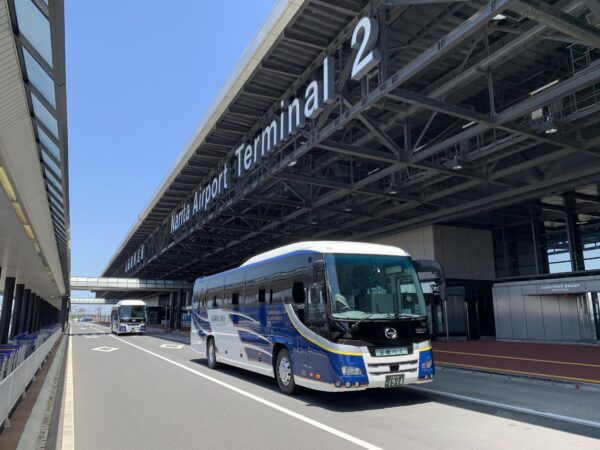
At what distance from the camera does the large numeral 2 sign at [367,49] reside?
985 centimetres

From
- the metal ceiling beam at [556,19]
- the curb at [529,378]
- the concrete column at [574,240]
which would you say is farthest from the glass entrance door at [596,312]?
the metal ceiling beam at [556,19]

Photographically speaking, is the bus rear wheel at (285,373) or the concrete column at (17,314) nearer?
the bus rear wheel at (285,373)

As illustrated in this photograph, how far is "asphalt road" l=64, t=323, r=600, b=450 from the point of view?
6.12 metres

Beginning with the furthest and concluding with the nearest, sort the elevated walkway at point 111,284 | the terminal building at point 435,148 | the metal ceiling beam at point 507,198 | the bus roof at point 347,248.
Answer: the elevated walkway at point 111,284 < the metal ceiling beam at point 507,198 < the terminal building at point 435,148 < the bus roof at point 347,248

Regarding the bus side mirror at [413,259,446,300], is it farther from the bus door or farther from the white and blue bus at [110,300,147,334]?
the white and blue bus at [110,300,147,334]

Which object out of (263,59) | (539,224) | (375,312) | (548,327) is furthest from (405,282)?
(539,224)

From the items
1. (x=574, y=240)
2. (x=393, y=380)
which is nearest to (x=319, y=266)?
(x=393, y=380)

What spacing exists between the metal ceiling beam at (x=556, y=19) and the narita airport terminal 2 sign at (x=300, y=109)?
10.3ft

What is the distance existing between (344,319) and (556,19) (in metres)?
6.43

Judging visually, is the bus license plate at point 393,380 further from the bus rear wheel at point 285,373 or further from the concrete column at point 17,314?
the concrete column at point 17,314

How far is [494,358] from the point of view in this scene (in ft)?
51.3

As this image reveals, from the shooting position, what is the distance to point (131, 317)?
4122cm

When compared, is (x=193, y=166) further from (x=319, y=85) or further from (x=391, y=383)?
(x=391, y=383)

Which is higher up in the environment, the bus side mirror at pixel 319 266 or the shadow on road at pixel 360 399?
the bus side mirror at pixel 319 266
